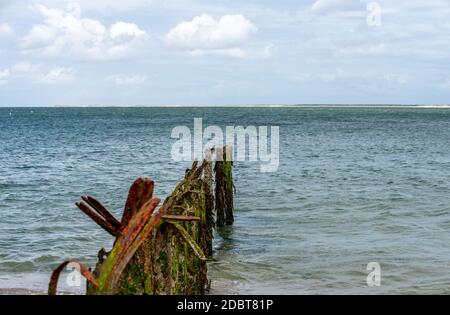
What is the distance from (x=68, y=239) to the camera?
14.8 m

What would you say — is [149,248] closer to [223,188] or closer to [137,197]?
[137,197]

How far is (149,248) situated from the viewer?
5863 mm

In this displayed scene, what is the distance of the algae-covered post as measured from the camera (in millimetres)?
4633

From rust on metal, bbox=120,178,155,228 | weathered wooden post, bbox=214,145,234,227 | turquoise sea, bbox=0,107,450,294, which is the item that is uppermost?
rust on metal, bbox=120,178,155,228

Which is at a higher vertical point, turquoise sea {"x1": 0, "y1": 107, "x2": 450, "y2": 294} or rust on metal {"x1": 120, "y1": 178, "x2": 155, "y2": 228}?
rust on metal {"x1": 120, "y1": 178, "x2": 155, "y2": 228}

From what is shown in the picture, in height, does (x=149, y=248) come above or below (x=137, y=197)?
below

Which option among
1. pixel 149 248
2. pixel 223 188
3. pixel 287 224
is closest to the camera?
pixel 149 248

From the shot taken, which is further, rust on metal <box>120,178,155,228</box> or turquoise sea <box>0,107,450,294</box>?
turquoise sea <box>0,107,450,294</box>

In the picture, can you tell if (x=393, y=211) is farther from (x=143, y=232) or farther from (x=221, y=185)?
(x=143, y=232)

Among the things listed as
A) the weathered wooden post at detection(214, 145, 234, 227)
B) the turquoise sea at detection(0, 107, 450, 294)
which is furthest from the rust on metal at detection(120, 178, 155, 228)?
the weathered wooden post at detection(214, 145, 234, 227)

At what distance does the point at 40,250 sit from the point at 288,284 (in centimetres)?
573

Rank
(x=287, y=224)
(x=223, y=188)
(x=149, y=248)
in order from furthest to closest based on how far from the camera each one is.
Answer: (x=287, y=224) < (x=223, y=188) < (x=149, y=248)

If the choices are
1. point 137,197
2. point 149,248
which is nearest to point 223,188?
point 149,248

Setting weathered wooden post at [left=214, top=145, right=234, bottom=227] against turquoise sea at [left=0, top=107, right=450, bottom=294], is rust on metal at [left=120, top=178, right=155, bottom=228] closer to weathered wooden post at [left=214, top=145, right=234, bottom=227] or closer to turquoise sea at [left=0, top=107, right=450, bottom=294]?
turquoise sea at [left=0, top=107, right=450, bottom=294]
